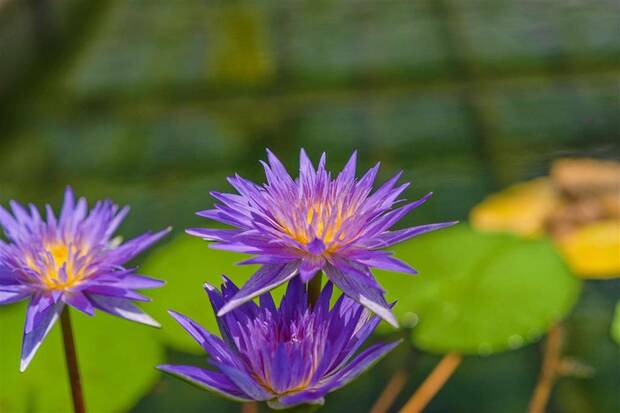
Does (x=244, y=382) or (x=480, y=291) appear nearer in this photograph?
(x=244, y=382)

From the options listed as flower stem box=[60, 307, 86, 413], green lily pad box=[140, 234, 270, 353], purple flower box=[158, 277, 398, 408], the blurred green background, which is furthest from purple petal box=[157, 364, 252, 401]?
the blurred green background

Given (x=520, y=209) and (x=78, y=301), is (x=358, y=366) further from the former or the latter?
(x=520, y=209)

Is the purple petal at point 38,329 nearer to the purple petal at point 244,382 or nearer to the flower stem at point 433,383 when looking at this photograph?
the purple petal at point 244,382

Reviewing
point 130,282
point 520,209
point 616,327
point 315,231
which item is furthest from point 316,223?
point 520,209

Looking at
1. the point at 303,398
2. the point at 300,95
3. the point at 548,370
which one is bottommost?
the point at 548,370

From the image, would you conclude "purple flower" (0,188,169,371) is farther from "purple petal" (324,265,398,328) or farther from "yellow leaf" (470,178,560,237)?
"yellow leaf" (470,178,560,237)

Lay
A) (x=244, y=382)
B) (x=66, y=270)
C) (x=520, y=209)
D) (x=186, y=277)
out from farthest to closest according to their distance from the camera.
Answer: (x=520, y=209), (x=186, y=277), (x=66, y=270), (x=244, y=382)
